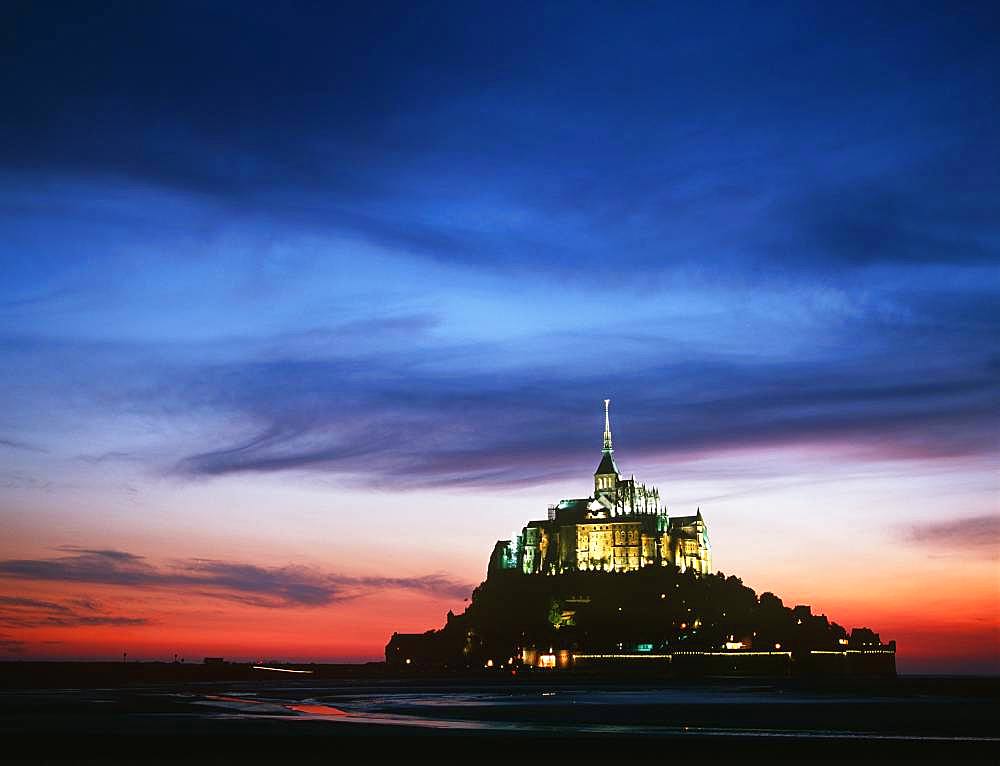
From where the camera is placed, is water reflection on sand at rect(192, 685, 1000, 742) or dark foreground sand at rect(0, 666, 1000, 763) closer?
dark foreground sand at rect(0, 666, 1000, 763)

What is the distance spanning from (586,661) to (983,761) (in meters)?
159

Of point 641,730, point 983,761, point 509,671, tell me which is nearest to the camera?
point 983,761

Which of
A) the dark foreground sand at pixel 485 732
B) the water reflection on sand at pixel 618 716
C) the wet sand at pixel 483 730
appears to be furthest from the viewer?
the water reflection on sand at pixel 618 716

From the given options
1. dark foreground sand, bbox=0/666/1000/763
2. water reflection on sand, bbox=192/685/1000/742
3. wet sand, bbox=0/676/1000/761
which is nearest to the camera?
dark foreground sand, bbox=0/666/1000/763

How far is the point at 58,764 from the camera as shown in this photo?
86.9 feet

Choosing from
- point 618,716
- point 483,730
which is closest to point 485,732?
point 483,730

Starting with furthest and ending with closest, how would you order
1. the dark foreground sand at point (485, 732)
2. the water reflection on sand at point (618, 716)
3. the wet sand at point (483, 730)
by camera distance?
the water reflection on sand at point (618, 716)
the wet sand at point (483, 730)
the dark foreground sand at point (485, 732)

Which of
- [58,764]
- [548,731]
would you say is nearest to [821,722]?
[548,731]

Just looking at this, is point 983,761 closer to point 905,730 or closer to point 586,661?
point 905,730

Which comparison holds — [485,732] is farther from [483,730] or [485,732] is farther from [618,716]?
[618,716]

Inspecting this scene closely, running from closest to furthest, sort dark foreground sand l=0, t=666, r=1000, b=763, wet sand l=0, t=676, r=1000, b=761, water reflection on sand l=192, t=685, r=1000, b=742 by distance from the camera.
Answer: dark foreground sand l=0, t=666, r=1000, b=763 → wet sand l=0, t=676, r=1000, b=761 → water reflection on sand l=192, t=685, r=1000, b=742

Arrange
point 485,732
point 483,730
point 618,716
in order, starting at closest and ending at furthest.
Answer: point 485,732 < point 483,730 < point 618,716

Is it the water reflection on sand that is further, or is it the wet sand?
the water reflection on sand

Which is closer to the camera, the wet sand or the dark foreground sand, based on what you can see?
the dark foreground sand
